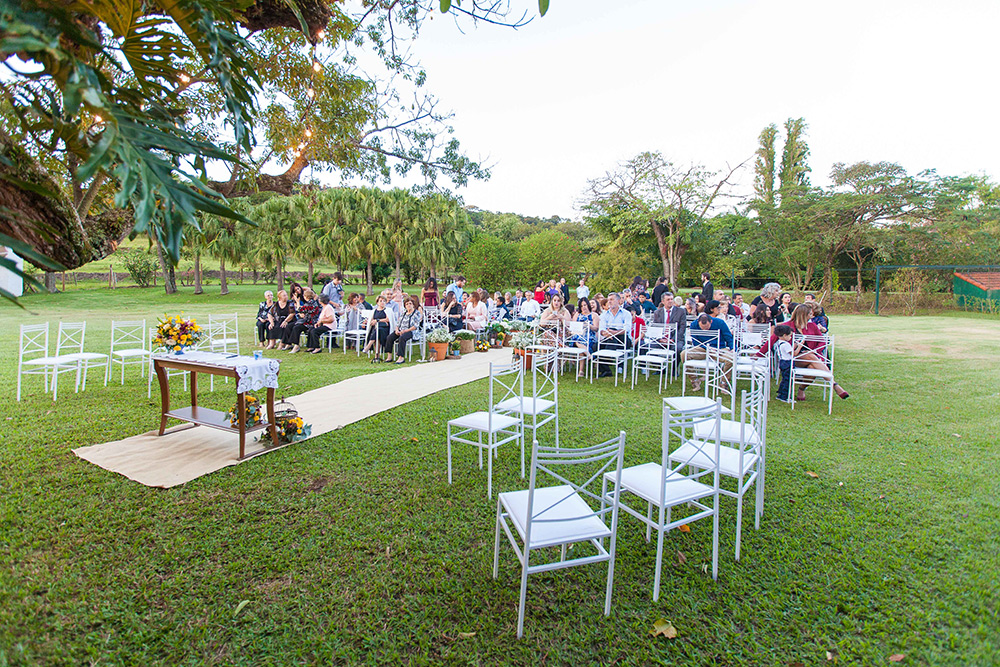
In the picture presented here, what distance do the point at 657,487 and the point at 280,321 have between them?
10.2m

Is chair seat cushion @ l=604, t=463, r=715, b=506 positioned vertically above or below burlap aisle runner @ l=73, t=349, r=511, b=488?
above

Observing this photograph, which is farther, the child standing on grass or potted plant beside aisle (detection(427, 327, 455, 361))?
potted plant beside aisle (detection(427, 327, 455, 361))

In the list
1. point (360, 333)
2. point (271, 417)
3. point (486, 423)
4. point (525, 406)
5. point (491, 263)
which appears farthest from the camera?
point (491, 263)

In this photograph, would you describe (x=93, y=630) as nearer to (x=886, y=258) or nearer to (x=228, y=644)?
(x=228, y=644)

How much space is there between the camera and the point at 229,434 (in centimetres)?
526

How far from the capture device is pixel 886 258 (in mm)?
22156

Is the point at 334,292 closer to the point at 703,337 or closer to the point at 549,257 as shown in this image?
the point at 703,337

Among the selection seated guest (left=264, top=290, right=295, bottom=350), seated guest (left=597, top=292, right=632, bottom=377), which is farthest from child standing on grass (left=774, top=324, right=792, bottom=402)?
seated guest (left=264, top=290, right=295, bottom=350)

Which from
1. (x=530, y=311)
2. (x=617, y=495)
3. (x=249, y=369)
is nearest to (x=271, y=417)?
(x=249, y=369)

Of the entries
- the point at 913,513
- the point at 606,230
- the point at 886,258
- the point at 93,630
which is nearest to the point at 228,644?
the point at 93,630

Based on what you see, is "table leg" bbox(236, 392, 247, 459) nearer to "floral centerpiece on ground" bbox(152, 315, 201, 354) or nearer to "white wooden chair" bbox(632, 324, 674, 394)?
"floral centerpiece on ground" bbox(152, 315, 201, 354)

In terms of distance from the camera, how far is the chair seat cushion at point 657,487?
2.75 m

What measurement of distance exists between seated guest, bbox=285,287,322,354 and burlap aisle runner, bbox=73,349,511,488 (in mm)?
3219

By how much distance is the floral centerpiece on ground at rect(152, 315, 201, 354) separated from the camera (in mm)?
5270
